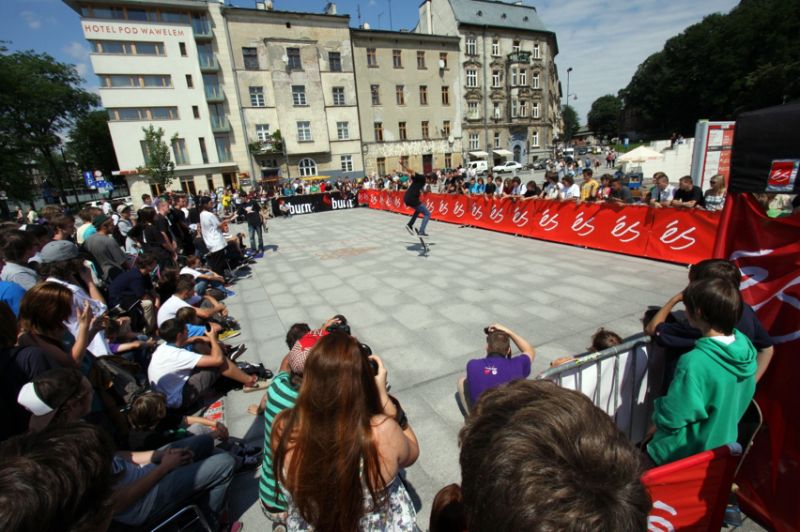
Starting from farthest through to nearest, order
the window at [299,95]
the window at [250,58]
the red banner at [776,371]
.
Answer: the window at [299,95] < the window at [250,58] < the red banner at [776,371]

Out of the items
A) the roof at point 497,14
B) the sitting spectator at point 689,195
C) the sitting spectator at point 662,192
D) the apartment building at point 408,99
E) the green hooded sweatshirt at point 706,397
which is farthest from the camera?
the roof at point 497,14

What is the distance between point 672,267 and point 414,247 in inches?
237

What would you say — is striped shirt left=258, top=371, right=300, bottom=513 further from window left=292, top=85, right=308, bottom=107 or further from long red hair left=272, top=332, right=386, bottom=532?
window left=292, top=85, right=308, bottom=107

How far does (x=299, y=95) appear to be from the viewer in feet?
115

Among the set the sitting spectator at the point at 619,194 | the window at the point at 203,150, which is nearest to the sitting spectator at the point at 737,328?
the sitting spectator at the point at 619,194

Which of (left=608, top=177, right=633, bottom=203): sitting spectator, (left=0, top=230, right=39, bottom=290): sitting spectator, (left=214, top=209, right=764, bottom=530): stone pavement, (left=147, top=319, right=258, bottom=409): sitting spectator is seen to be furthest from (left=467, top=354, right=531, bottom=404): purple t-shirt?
(left=608, top=177, right=633, bottom=203): sitting spectator

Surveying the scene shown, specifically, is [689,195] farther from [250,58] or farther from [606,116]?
[606,116]

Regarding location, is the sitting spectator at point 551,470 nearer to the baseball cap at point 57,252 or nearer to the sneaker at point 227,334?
the sneaker at point 227,334

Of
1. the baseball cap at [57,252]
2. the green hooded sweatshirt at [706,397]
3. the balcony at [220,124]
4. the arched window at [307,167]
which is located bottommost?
the green hooded sweatshirt at [706,397]

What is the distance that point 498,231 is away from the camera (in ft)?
38.8

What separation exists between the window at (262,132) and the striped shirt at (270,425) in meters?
36.7

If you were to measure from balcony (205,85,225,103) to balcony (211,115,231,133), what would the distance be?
58.1 inches

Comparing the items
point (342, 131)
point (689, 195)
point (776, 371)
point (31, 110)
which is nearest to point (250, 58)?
point (342, 131)

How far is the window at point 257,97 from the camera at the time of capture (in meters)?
33.8
